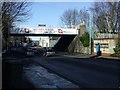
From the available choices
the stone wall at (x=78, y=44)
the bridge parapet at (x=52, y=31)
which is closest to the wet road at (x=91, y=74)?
the stone wall at (x=78, y=44)

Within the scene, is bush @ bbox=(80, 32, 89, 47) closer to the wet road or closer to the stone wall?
the stone wall

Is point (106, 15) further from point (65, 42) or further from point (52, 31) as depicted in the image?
point (65, 42)

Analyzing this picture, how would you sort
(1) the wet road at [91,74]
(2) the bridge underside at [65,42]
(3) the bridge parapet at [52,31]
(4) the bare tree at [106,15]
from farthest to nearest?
(2) the bridge underside at [65,42]
(3) the bridge parapet at [52,31]
(4) the bare tree at [106,15]
(1) the wet road at [91,74]

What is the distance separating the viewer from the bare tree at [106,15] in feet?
252

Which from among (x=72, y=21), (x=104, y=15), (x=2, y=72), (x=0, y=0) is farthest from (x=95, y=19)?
(x=2, y=72)

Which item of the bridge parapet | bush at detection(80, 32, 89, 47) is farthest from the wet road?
the bridge parapet

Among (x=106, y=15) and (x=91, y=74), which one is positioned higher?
(x=106, y=15)

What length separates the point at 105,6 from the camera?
261 feet

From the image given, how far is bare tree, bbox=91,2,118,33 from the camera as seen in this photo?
252 ft

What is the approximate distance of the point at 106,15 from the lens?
78.9 m

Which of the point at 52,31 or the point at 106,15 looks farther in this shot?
the point at 52,31

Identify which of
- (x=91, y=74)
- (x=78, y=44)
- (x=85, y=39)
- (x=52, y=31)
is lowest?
(x=91, y=74)

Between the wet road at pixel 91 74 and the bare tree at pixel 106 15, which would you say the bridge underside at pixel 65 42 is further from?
the wet road at pixel 91 74

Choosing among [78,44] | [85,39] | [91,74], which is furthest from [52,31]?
[91,74]
